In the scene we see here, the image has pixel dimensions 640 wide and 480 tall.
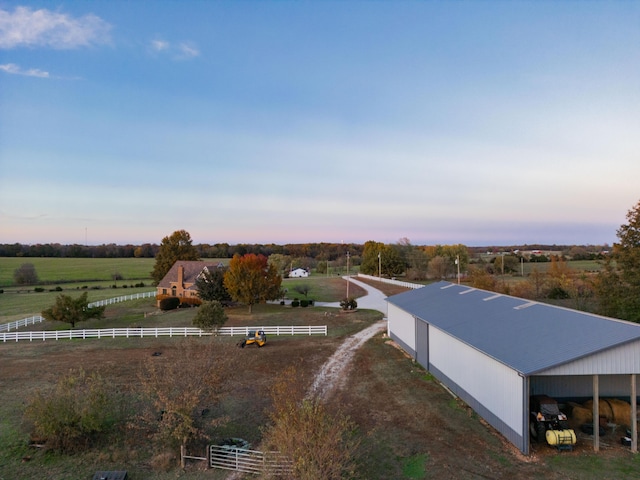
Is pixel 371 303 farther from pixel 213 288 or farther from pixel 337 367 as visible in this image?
pixel 337 367

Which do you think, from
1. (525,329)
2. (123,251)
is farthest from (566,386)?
(123,251)

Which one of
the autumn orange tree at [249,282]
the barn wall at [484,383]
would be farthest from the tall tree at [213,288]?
the barn wall at [484,383]

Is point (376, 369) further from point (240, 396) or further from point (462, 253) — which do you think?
point (462, 253)

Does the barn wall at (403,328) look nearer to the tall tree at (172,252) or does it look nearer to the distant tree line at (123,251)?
the tall tree at (172,252)

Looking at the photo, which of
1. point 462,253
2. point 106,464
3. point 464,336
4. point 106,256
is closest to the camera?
point 106,464

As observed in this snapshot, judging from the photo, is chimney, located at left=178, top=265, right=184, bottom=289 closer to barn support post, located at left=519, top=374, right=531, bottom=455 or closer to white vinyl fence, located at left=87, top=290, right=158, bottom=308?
white vinyl fence, located at left=87, top=290, right=158, bottom=308

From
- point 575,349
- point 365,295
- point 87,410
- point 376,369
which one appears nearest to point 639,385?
point 575,349

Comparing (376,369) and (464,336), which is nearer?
(464,336)
